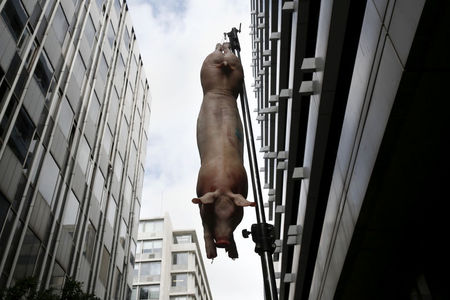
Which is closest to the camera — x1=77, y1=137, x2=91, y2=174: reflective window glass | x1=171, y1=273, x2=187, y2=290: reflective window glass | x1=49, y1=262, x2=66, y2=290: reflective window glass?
x1=49, y1=262, x2=66, y2=290: reflective window glass

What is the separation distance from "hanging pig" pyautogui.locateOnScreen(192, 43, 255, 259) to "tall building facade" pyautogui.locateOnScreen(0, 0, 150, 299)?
42.6 feet

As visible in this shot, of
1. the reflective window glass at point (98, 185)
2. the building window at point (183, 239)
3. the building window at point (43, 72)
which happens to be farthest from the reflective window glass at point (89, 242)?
the building window at point (183, 239)

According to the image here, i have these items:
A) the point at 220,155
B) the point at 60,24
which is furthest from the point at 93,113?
the point at 220,155

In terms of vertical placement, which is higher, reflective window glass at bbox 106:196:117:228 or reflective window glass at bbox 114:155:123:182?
reflective window glass at bbox 114:155:123:182

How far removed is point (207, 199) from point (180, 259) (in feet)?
248

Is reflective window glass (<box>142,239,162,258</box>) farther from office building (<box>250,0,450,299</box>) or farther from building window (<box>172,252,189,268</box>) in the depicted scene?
office building (<box>250,0,450,299</box>)

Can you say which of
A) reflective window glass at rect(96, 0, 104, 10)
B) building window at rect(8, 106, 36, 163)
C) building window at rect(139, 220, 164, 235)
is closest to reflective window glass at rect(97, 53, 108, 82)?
reflective window glass at rect(96, 0, 104, 10)

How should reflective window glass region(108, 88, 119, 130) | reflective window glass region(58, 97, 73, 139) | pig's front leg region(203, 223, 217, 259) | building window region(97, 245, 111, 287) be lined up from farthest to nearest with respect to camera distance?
reflective window glass region(108, 88, 119, 130) → building window region(97, 245, 111, 287) → reflective window glass region(58, 97, 73, 139) → pig's front leg region(203, 223, 217, 259)

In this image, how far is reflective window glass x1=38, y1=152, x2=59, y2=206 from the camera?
792 inches

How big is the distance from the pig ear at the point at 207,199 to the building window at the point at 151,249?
74607 mm

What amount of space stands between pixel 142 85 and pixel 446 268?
36.5 metres

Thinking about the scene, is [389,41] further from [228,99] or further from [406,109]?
[228,99]

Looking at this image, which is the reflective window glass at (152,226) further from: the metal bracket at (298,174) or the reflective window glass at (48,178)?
the metal bracket at (298,174)

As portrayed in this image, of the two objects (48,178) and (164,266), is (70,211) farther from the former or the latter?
(164,266)
